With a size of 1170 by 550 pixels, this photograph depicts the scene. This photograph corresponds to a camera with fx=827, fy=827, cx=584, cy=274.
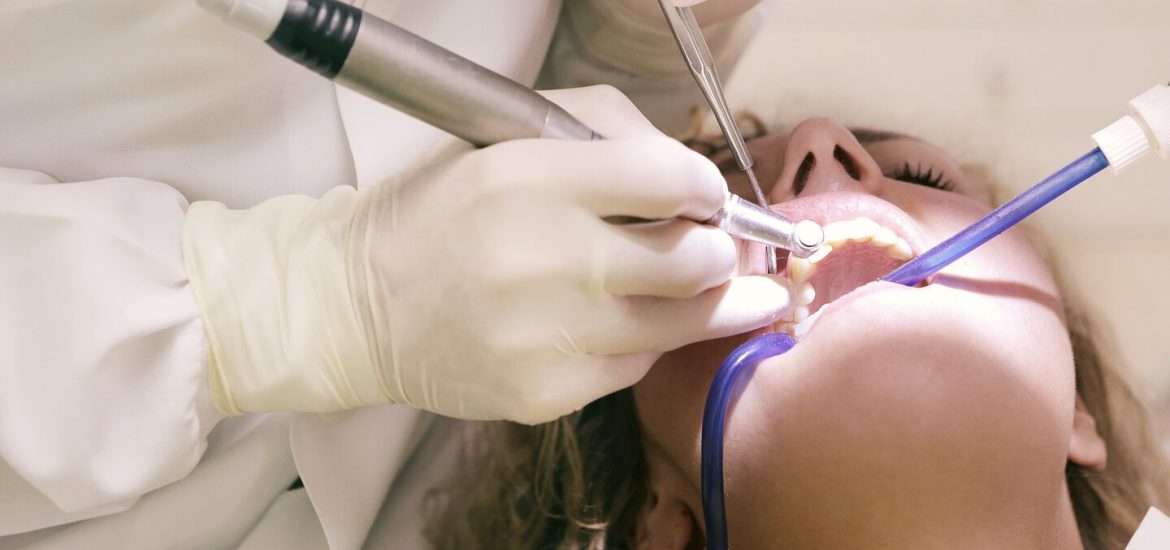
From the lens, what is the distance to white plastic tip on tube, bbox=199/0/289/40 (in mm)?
687

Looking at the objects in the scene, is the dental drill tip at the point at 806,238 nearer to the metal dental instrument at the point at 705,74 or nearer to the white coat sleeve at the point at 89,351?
the metal dental instrument at the point at 705,74

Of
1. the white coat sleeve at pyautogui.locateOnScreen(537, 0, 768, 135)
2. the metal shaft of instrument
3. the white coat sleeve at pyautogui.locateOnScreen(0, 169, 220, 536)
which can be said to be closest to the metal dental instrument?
the metal shaft of instrument

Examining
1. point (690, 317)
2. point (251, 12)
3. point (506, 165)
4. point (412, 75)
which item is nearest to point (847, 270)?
point (690, 317)

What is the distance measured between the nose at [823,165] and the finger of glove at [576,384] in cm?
35

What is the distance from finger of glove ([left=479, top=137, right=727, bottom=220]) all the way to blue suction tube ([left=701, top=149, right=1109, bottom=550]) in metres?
0.22

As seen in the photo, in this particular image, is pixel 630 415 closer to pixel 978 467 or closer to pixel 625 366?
pixel 625 366

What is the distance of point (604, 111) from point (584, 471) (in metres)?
0.72

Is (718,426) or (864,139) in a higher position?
(864,139)

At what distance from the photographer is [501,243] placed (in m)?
0.88

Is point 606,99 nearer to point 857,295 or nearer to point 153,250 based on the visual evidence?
point 857,295

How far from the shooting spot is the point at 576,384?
3.15ft

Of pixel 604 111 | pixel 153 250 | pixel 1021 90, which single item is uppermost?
pixel 1021 90

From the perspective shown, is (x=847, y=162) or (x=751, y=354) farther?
(x=847, y=162)

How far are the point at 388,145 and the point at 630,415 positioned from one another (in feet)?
2.02
